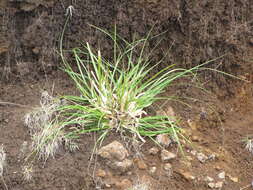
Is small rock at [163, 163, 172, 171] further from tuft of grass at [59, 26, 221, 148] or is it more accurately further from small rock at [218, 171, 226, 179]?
small rock at [218, 171, 226, 179]

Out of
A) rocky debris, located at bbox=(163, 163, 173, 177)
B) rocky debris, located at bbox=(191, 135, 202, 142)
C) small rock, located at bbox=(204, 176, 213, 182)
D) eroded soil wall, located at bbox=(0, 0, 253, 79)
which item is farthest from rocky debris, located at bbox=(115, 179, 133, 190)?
eroded soil wall, located at bbox=(0, 0, 253, 79)

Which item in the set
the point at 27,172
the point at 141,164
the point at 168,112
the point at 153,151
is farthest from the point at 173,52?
the point at 27,172

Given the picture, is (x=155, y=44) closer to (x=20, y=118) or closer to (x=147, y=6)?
(x=147, y=6)

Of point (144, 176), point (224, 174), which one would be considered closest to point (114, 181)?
point (144, 176)

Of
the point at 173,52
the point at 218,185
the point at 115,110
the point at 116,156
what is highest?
the point at 173,52

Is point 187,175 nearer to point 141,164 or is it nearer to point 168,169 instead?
point 168,169

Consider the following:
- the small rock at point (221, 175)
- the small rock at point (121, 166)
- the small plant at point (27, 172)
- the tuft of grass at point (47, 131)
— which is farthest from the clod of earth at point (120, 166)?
the small rock at point (221, 175)

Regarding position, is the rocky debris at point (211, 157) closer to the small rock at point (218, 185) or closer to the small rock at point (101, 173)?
the small rock at point (218, 185)
